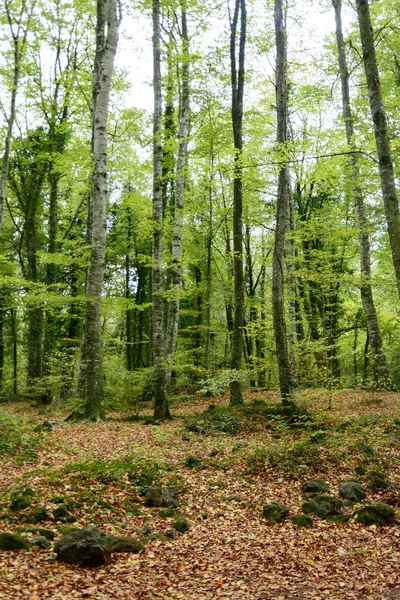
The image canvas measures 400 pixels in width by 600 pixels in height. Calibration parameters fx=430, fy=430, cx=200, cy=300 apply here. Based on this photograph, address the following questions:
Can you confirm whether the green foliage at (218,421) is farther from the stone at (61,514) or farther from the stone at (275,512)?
the stone at (61,514)

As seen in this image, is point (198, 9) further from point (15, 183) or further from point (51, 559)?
point (51, 559)

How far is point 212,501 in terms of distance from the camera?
668 centimetres

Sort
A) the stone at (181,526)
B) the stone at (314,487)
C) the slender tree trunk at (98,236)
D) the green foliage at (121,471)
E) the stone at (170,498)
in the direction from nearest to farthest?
the stone at (181,526) < the stone at (170,498) < the green foliage at (121,471) < the stone at (314,487) < the slender tree trunk at (98,236)

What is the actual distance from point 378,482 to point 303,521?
1800 millimetres

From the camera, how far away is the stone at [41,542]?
4680 mm

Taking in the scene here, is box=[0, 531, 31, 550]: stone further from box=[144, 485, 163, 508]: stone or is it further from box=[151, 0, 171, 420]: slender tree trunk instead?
box=[151, 0, 171, 420]: slender tree trunk

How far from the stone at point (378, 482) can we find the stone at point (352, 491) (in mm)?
220

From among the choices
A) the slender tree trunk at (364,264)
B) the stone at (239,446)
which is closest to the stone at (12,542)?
the stone at (239,446)

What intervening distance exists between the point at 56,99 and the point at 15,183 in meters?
4.34

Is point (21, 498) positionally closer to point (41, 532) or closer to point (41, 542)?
point (41, 532)

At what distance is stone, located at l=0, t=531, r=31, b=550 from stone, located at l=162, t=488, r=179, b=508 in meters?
2.32

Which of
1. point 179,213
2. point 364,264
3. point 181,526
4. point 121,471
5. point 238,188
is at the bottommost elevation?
point 181,526

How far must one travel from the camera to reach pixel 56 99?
18359mm

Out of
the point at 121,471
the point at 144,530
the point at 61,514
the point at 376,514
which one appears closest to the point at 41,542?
the point at 61,514
